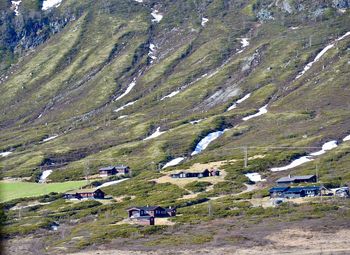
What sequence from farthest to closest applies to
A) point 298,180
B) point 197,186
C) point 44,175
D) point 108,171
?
point 44,175, point 108,171, point 197,186, point 298,180

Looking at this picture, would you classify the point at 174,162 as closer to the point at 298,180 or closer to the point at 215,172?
the point at 215,172

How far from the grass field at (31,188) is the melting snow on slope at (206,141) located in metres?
29.8

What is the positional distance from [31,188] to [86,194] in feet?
64.6

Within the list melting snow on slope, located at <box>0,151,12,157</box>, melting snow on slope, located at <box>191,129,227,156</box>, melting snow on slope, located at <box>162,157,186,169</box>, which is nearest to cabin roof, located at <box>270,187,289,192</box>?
melting snow on slope, located at <box>162,157,186,169</box>

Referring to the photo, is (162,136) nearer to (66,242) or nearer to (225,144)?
(225,144)

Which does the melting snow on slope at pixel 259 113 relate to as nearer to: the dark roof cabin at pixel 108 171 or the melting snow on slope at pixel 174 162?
the melting snow on slope at pixel 174 162

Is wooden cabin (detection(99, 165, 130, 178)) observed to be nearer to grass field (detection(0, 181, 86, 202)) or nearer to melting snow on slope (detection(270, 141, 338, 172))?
grass field (detection(0, 181, 86, 202))

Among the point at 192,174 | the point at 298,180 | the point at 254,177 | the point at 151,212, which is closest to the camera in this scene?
the point at 151,212

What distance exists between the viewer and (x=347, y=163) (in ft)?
409

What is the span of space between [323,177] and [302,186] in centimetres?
782

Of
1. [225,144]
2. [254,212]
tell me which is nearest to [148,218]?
[254,212]

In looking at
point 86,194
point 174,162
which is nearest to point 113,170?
point 174,162

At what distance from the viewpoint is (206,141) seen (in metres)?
Result: 169

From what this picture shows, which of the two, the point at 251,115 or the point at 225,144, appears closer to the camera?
the point at 225,144
